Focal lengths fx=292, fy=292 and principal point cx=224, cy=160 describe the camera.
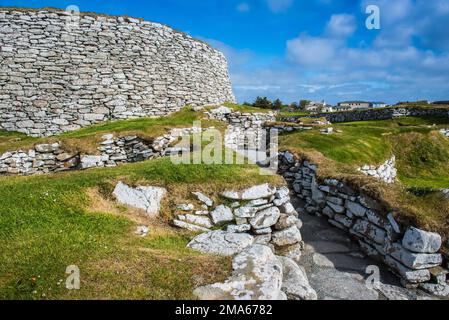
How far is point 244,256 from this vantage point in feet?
19.0

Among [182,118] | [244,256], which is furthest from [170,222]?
[182,118]

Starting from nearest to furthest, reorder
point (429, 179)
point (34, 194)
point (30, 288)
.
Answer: point (30, 288) → point (34, 194) → point (429, 179)

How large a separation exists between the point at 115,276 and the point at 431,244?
702 centimetres

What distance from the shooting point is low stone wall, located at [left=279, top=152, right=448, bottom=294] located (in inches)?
272

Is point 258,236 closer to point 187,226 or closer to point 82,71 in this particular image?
point 187,226

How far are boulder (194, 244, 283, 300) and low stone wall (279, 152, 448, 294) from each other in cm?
368

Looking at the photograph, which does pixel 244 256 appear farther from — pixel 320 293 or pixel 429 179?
pixel 429 179

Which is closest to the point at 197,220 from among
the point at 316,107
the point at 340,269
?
the point at 340,269

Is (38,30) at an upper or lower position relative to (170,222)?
upper

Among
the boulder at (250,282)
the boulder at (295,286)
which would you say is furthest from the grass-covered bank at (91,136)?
the boulder at (250,282)

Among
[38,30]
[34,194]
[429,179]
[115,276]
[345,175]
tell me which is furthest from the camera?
[38,30]
